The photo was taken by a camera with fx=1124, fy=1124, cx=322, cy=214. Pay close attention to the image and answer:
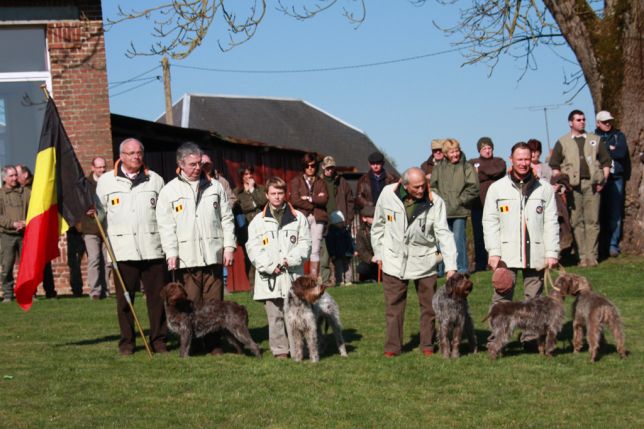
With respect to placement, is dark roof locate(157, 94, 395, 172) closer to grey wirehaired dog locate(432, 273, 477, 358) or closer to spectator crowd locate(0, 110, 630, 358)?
spectator crowd locate(0, 110, 630, 358)

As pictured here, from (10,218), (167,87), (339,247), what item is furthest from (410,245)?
(167,87)

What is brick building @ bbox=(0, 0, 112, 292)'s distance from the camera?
1983cm

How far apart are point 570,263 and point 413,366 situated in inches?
333

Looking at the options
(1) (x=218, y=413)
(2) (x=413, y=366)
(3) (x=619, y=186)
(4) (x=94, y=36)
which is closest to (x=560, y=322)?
(2) (x=413, y=366)

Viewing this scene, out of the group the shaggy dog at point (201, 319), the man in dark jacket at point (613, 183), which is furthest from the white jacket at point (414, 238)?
the man in dark jacket at point (613, 183)

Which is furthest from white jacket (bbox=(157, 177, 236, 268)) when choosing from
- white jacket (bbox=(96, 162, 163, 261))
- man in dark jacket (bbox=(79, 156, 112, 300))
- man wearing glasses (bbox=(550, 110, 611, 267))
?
man wearing glasses (bbox=(550, 110, 611, 267))

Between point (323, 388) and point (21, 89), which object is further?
point (21, 89)

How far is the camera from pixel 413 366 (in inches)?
432

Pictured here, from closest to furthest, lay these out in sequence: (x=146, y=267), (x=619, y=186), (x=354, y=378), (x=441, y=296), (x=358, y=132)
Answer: (x=354, y=378)
(x=441, y=296)
(x=146, y=267)
(x=619, y=186)
(x=358, y=132)

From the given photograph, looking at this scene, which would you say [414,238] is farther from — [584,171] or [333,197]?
[333,197]

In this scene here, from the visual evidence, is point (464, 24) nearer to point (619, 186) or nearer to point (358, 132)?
point (619, 186)

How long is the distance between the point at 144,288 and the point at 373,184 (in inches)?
282

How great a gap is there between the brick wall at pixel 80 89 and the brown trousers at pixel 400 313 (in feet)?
30.8

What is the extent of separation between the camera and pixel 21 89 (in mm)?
20203
